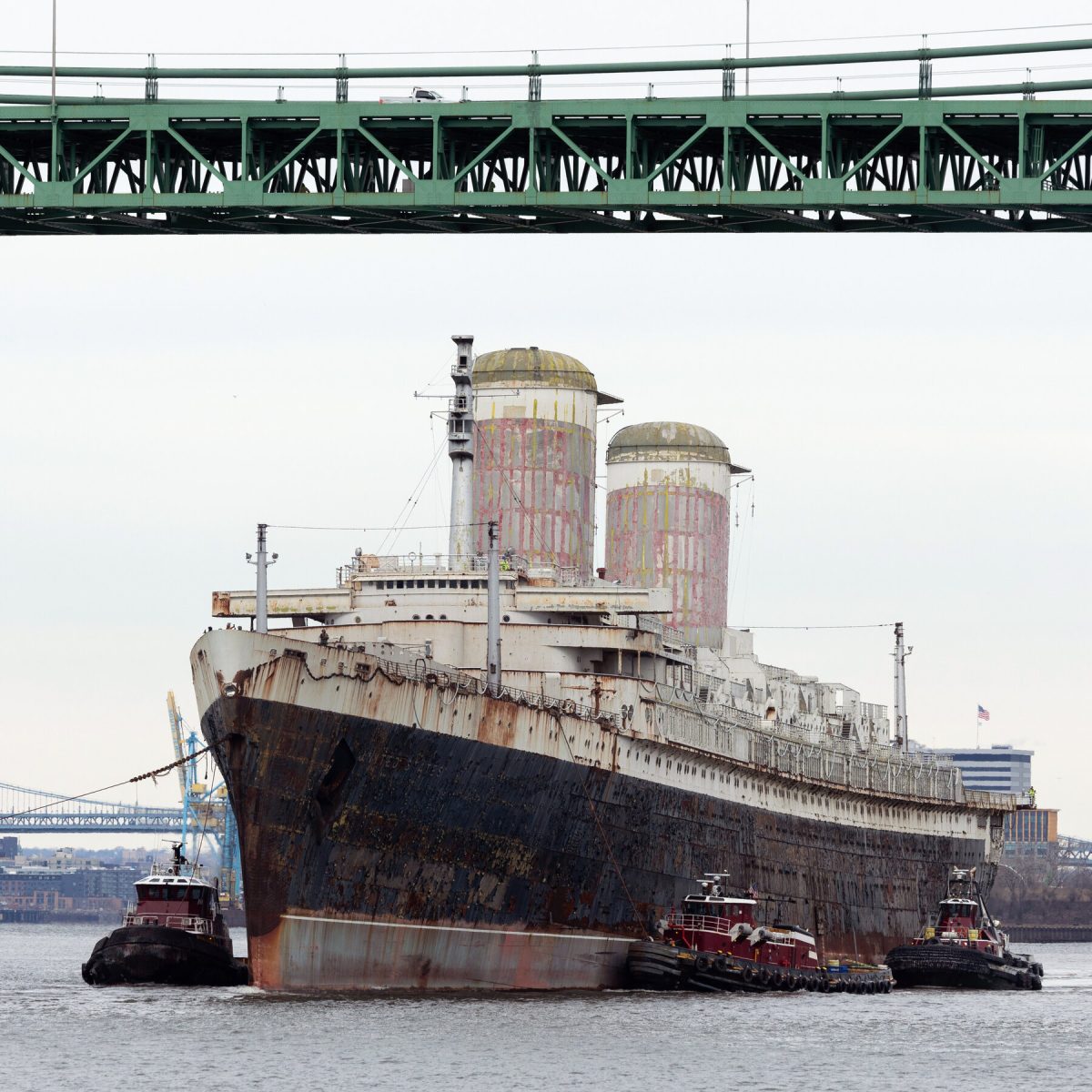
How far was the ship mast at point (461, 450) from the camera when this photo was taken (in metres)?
73.2

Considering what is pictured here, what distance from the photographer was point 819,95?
5219 centimetres

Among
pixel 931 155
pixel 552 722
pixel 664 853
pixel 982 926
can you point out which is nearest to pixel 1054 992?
pixel 982 926

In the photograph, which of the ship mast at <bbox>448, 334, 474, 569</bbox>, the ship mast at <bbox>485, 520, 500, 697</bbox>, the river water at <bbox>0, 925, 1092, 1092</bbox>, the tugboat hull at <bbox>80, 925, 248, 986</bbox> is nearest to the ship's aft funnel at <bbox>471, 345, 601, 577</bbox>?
the ship mast at <bbox>448, 334, 474, 569</bbox>

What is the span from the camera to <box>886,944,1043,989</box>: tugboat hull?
79438mm

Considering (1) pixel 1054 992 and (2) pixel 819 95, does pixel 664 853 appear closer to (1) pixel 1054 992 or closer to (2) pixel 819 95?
(1) pixel 1054 992

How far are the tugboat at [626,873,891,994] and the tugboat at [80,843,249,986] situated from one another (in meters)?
12.2

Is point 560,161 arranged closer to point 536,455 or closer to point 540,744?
point 540,744

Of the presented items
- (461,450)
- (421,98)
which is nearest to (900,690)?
(461,450)

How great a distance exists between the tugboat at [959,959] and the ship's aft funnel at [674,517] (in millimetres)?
15901

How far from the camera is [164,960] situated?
230 feet

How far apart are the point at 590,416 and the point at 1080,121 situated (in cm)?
3566

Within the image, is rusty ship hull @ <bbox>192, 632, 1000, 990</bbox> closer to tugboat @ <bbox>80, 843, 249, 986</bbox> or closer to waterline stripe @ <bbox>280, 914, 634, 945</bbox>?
waterline stripe @ <bbox>280, 914, 634, 945</bbox>

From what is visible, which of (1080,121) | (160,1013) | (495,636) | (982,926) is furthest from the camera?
(982,926)

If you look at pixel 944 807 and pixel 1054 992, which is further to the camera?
pixel 944 807
